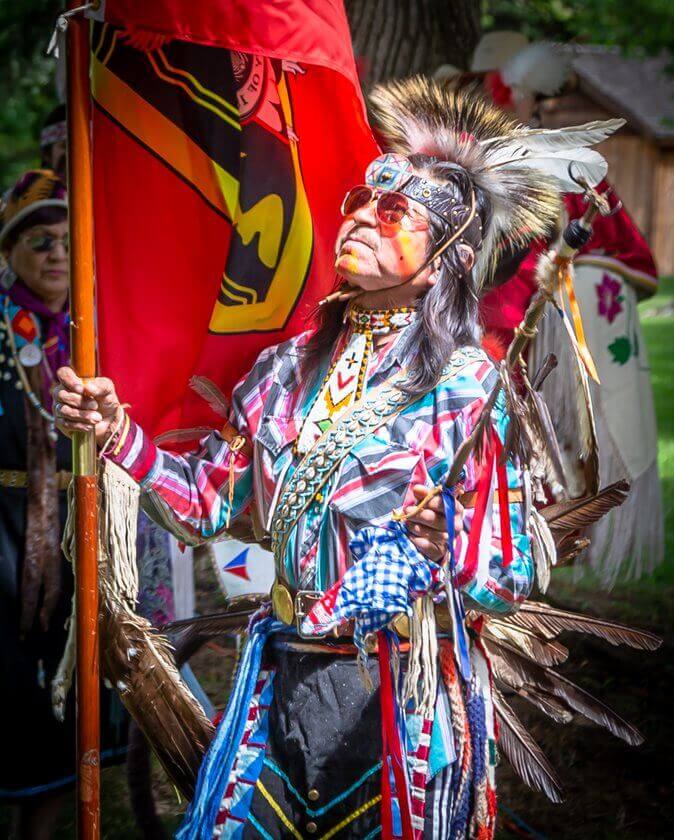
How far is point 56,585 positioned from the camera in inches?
141

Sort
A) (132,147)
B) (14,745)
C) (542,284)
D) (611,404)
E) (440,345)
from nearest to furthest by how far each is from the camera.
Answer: (542,284) → (440,345) → (132,147) → (14,745) → (611,404)

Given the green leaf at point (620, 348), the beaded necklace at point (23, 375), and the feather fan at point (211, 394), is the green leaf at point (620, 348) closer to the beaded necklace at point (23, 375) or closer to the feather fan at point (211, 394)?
the beaded necklace at point (23, 375)

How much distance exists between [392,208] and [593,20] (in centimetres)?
1156

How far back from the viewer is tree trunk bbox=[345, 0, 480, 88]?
5.01m

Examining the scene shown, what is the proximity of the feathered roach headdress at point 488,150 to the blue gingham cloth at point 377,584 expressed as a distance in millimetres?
730

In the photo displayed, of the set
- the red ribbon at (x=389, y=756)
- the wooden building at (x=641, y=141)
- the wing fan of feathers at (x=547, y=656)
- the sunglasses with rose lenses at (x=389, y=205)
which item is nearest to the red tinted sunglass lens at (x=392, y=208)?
the sunglasses with rose lenses at (x=389, y=205)

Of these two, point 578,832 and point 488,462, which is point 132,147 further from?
point 578,832

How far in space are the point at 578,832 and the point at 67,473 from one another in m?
2.15

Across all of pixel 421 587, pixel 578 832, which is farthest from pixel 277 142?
pixel 578 832

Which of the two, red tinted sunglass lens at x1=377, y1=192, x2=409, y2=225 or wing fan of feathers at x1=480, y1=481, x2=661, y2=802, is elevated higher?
red tinted sunglass lens at x1=377, y1=192, x2=409, y2=225

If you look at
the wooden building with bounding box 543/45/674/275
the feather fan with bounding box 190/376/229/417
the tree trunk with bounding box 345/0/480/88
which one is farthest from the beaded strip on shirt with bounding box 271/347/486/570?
the wooden building with bounding box 543/45/674/275

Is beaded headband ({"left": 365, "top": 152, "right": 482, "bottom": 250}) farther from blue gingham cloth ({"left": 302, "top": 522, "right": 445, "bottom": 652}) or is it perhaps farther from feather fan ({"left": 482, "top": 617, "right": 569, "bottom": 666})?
feather fan ({"left": 482, "top": 617, "right": 569, "bottom": 666})

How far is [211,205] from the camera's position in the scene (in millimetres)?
2713

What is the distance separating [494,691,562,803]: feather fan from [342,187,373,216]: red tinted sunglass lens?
114 centimetres
